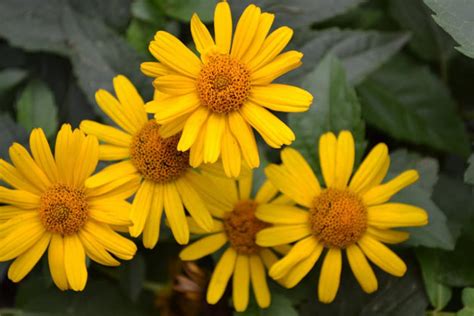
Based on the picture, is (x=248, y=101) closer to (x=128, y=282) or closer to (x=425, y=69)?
(x=128, y=282)

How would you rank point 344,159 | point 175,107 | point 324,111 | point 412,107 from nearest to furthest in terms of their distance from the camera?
point 175,107 < point 344,159 < point 324,111 < point 412,107

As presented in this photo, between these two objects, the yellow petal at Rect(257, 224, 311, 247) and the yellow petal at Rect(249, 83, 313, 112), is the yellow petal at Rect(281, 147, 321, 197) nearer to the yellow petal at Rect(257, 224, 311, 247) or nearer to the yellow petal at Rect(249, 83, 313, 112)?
the yellow petal at Rect(257, 224, 311, 247)

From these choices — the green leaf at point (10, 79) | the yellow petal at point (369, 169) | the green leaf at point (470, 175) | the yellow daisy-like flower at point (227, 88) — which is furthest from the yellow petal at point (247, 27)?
the green leaf at point (10, 79)

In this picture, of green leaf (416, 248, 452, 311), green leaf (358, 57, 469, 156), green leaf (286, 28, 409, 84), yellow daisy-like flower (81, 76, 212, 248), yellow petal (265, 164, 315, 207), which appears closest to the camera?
yellow daisy-like flower (81, 76, 212, 248)

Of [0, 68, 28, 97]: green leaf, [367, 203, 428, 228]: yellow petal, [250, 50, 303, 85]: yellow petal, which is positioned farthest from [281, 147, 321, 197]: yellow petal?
[0, 68, 28, 97]: green leaf

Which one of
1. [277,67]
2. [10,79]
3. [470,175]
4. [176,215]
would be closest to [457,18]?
[470,175]

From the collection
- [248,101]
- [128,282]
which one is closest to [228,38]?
[248,101]

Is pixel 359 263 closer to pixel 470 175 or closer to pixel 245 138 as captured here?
pixel 470 175
